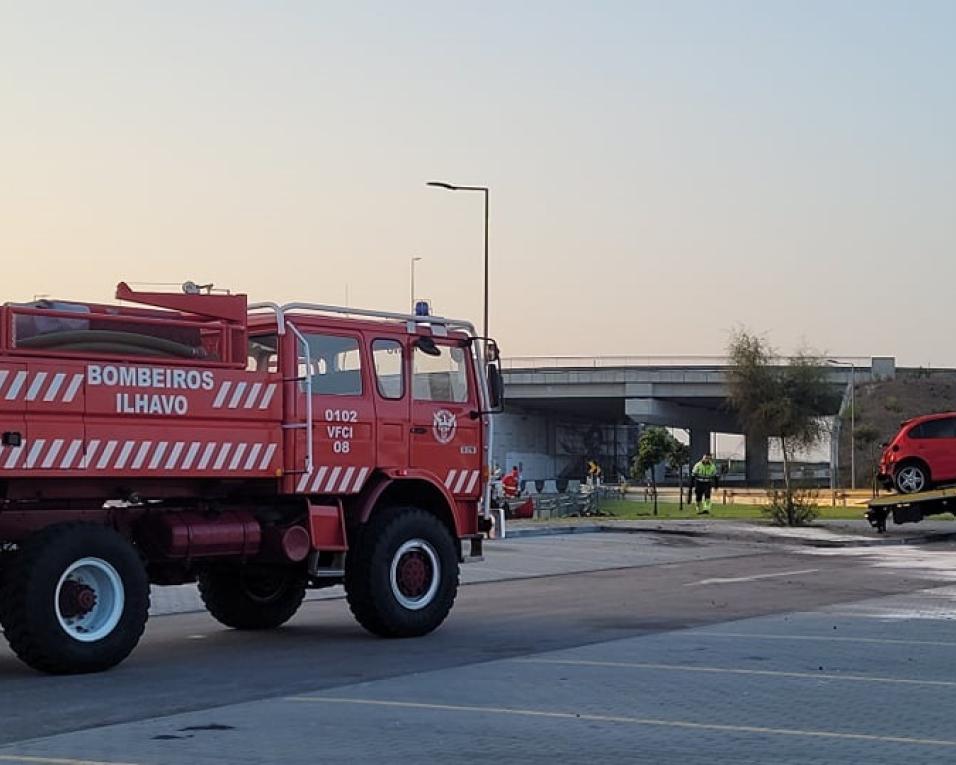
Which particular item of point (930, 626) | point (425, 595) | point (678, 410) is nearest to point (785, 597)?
point (930, 626)

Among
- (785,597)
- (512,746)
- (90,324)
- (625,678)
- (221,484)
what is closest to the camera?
(512,746)

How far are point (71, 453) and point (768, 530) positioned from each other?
2319 centimetres

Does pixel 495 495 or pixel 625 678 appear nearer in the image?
pixel 625 678

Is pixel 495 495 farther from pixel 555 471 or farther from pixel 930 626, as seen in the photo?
pixel 555 471

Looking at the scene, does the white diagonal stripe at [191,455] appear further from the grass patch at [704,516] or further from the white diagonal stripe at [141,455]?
the grass patch at [704,516]

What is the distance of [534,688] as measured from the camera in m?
10.8

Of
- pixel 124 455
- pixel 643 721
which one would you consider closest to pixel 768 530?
pixel 124 455

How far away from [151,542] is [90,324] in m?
1.97

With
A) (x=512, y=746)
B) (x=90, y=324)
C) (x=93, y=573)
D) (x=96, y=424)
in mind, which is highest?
(x=90, y=324)

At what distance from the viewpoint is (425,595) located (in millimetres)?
14516

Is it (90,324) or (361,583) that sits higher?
(90,324)

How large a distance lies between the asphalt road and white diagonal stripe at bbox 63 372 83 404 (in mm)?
2150

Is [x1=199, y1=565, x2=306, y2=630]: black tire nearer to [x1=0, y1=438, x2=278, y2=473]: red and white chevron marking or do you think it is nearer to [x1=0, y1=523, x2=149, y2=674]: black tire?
[x1=0, y1=438, x2=278, y2=473]: red and white chevron marking

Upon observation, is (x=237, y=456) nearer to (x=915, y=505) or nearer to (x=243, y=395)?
(x=243, y=395)
